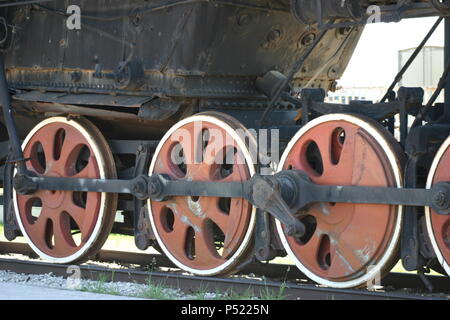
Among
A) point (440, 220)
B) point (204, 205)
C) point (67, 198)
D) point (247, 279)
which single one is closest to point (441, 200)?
point (440, 220)

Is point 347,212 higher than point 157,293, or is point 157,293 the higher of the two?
point 347,212

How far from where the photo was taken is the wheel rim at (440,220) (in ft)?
22.1

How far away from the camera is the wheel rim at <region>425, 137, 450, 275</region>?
6.74 m

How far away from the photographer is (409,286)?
315 inches

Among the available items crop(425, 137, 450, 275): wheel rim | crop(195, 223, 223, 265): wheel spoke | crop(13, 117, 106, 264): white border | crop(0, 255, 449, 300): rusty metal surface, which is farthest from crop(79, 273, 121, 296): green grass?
crop(425, 137, 450, 275): wheel rim

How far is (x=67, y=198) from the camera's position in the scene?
8.82 meters

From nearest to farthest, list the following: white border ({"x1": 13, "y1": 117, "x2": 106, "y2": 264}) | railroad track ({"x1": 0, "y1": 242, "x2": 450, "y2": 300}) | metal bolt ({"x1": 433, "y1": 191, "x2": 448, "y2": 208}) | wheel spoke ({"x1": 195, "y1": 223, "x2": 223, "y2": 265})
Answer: metal bolt ({"x1": 433, "y1": 191, "x2": 448, "y2": 208}) < railroad track ({"x1": 0, "y1": 242, "x2": 450, "y2": 300}) < wheel spoke ({"x1": 195, "y1": 223, "x2": 223, "y2": 265}) < white border ({"x1": 13, "y1": 117, "x2": 106, "y2": 264})

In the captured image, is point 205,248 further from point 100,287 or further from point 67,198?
point 67,198

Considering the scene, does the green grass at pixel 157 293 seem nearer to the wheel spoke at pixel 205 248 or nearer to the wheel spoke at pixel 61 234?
the wheel spoke at pixel 205 248

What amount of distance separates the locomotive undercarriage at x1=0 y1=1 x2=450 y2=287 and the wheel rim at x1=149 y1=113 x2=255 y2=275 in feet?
0.04

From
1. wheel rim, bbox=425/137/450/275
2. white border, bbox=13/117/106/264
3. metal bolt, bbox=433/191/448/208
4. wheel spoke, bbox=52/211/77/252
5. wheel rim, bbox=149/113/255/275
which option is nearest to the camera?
metal bolt, bbox=433/191/448/208

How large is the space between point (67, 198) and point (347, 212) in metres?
2.75

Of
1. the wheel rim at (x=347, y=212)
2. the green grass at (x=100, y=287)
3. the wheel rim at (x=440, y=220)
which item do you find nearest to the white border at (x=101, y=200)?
the green grass at (x=100, y=287)

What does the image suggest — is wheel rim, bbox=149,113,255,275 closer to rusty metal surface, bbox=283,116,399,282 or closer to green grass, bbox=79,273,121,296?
rusty metal surface, bbox=283,116,399,282
